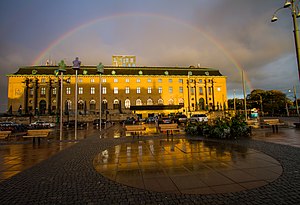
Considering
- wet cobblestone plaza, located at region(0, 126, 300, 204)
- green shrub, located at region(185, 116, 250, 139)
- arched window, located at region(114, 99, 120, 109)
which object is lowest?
wet cobblestone plaza, located at region(0, 126, 300, 204)

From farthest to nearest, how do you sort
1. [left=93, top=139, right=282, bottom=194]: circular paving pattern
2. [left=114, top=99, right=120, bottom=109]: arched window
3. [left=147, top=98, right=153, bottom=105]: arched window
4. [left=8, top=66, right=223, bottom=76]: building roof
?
[left=147, top=98, right=153, bottom=105]: arched window
[left=114, top=99, right=120, bottom=109]: arched window
[left=8, top=66, right=223, bottom=76]: building roof
[left=93, top=139, right=282, bottom=194]: circular paving pattern

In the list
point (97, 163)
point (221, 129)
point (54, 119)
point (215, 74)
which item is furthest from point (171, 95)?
point (97, 163)

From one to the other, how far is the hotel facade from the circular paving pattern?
168 feet

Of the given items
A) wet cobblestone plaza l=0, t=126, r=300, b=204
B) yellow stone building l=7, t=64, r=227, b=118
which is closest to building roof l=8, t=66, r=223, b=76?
yellow stone building l=7, t=64, r=227, b=118

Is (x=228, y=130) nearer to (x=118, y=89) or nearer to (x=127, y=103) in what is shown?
(x=127, y=103)

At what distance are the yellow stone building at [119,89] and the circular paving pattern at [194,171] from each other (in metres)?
51.1

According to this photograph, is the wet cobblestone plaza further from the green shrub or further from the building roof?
the building roof

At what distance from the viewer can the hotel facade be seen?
62719 mm

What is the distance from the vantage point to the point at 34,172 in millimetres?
5680

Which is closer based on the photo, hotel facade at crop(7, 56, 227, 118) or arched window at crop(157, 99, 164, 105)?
hotel facade at crop(7, 56, 227, 118)

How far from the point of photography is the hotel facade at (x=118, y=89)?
62.7 metres

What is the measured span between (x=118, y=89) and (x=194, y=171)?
64.2m

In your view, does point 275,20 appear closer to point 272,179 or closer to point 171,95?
point 272,179

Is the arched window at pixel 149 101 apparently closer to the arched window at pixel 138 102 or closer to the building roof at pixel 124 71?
the arched window at pixel 138 102
